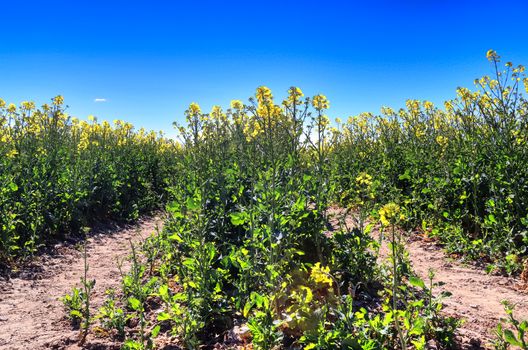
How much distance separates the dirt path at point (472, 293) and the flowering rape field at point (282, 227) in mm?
158

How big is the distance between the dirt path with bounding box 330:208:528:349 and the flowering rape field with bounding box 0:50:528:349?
0.52ft

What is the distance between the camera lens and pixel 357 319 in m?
2.30

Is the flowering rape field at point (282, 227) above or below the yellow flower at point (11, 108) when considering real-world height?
below

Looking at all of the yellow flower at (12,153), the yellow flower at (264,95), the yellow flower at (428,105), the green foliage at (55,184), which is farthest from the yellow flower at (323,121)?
the yellow flower at (428,105)

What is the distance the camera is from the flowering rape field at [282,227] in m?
2.46

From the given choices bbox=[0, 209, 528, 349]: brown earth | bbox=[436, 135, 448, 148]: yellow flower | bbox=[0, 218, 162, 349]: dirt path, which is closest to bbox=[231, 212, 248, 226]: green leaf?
bbox=[0, 209, 528, 349]: brown earth

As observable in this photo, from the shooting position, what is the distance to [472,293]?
355 centimetres

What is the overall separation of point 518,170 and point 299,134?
3014 mm

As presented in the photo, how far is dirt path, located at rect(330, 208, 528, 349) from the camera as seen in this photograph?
2.65 meters

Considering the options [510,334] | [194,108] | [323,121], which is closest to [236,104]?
[194,108]

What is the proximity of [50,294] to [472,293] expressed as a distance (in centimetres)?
437

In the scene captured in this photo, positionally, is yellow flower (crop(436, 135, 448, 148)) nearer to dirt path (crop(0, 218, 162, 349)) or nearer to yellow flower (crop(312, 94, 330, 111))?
yellow flower (crop(312, 94, 330, 111))

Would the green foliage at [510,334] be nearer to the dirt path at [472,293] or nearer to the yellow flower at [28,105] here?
the dirt path at [472,293]

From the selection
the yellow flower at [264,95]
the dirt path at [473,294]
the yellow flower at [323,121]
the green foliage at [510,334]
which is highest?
the yellow flower at [264,95]
